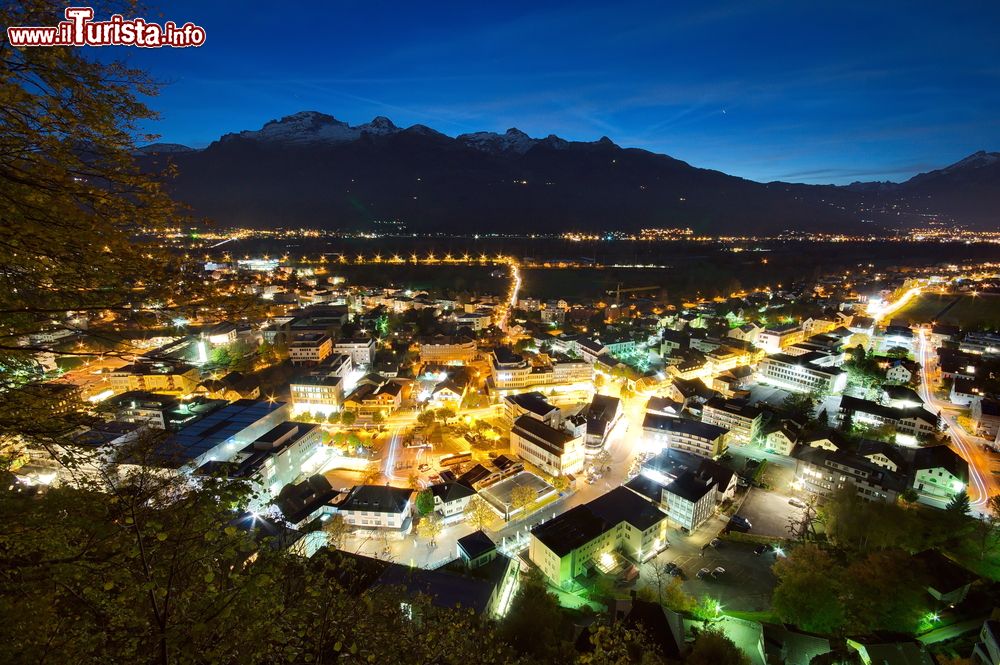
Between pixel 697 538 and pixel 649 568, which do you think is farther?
pixel 697 538

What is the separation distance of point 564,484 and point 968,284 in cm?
4544

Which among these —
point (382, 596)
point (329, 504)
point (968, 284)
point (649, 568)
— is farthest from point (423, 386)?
point (968, 284)

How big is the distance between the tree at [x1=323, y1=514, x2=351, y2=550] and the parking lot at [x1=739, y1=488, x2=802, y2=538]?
34.5 feet

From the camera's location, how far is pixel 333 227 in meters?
78.8

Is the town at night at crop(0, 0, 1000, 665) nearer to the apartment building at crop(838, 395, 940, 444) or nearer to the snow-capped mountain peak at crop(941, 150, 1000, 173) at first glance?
the apartment building at crop(838, 395, 940, 444)

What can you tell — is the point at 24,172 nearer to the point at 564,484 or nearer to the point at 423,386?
the point at 564,484

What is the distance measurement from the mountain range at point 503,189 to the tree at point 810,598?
7707 centimetres

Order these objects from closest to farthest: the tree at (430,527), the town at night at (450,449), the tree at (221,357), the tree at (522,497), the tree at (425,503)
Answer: the town at night at (450,449)
the tree at (430,527)
the tree at (425,503)
the tree at (522,497)
the tree at (221,357)

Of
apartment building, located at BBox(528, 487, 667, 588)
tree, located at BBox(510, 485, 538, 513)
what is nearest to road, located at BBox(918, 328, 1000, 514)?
apartment building, located at BBox(528, 487, 667, 588)

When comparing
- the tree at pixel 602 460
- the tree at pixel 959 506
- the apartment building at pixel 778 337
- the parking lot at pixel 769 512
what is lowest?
the parking lot at pixel 769 512

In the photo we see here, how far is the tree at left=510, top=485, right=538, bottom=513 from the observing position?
12.2 meters

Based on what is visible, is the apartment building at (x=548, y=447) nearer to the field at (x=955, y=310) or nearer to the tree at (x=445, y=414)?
the tree at (x=445, y=414)

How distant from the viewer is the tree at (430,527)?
37.5ft

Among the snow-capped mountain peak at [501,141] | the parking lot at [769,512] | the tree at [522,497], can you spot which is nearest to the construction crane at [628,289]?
the parking lot at [769,512]
